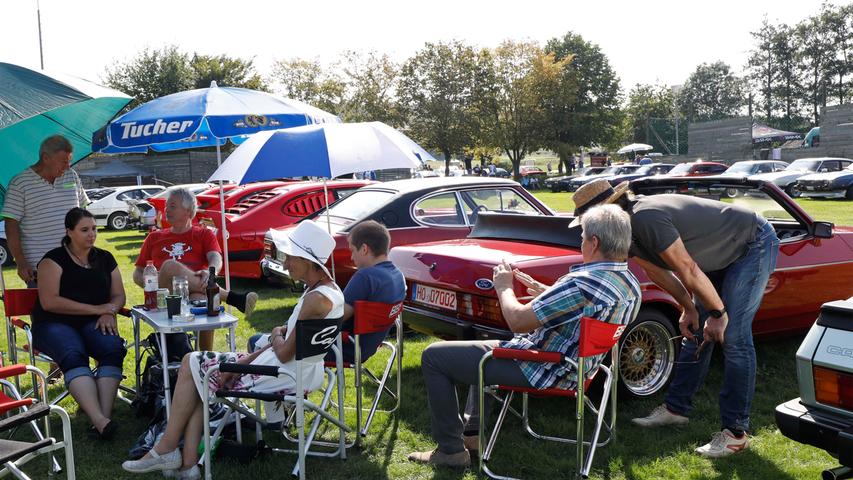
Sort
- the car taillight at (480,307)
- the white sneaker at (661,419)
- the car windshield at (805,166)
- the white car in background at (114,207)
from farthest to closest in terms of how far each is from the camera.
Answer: the car windshield at (805,166)
the white car in background at (114,207)
the car taillight at (480,307)
the white sneaker at (661,419)

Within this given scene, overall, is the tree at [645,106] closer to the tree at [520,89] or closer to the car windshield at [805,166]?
the tree at [520,89]

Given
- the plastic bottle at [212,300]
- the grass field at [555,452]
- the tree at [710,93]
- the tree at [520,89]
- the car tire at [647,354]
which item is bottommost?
the grass field at [555,452]

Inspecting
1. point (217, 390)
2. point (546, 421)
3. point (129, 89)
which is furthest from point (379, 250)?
point (129, 89)

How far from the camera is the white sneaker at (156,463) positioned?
13.0 ft

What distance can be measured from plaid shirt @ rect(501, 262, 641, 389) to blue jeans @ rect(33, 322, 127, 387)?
279cm

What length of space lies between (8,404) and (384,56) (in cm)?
4551

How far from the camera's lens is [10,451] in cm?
306

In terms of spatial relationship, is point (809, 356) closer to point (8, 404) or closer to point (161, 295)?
point (8, 404)

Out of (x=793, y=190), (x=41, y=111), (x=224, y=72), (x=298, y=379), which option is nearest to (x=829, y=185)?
(x=793, y=190)

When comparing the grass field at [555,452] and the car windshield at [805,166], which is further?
the car windshield at [805,166]

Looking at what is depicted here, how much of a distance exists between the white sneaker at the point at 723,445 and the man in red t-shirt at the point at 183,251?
138 inches

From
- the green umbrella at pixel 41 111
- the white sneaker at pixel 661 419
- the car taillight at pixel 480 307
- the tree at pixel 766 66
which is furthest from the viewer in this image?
the tree at pixel 766 66

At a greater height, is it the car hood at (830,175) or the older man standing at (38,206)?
the older man standing at (38,206)

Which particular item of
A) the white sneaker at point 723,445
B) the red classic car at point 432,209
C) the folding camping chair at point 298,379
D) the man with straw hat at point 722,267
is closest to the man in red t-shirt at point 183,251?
the folding camping chair at point 298,379
